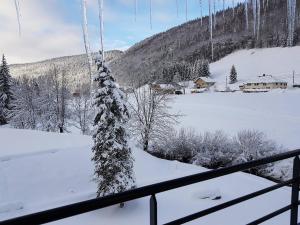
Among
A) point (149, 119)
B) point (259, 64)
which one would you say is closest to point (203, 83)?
point (259, 64)

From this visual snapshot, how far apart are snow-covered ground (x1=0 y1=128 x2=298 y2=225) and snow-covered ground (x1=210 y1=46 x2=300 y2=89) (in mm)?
73359

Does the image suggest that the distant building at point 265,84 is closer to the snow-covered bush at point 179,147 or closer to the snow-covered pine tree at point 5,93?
the snow-covered pine tree at point 5,93

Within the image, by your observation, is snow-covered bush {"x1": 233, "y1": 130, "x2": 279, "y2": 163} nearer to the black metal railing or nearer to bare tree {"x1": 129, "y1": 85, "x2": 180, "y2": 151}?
bare tree {"x1": 129, "y1": 85, "x2": 180, "y2": 151}

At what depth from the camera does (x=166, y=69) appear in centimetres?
10619

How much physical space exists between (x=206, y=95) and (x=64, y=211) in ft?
192

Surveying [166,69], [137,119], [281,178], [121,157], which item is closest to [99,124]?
[121,157]

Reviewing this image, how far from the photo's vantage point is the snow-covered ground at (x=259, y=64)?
102 meters

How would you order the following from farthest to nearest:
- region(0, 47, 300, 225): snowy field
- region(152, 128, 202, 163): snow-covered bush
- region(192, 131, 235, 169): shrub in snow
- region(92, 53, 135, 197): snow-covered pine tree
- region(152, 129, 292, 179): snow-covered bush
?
region(152, 128, 202, 163): snow-covered bush, region(152, 129, 292, 179): snow-covered bush, region(192, 131, 235, 169): shrub in snow, region(92, 53, 135, 197): snow-covered pine tree, region(0, 47, 300, 225): snowy field

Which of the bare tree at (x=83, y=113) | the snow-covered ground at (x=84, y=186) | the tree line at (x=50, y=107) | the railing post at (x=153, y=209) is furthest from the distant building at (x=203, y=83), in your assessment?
the railing post at (x=153, y=209)

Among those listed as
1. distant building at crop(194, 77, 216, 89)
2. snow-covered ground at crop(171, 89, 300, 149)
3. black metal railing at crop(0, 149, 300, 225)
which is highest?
distant building at crop(194, 77, 216, 89)

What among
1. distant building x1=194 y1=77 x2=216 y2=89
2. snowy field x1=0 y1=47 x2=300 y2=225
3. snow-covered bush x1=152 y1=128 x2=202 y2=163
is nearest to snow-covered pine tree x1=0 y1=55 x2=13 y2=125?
snowy field x1=0 y1=47 x2=300 y2=225

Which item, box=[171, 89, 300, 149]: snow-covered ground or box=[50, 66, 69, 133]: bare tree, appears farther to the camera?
box=[50, 66, 69, 133]: bare tree

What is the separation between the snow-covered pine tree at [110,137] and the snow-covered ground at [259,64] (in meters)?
80.0

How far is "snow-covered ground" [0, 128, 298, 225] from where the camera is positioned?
529 inches
